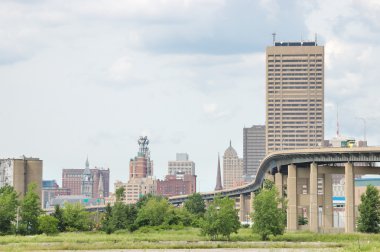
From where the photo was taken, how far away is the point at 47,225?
170 m

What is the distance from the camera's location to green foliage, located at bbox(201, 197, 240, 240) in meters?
155

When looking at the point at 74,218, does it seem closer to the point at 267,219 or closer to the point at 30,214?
the point at 30,214

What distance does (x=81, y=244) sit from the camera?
135m

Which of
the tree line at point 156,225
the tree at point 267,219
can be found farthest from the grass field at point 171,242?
the tree line at point 156,225

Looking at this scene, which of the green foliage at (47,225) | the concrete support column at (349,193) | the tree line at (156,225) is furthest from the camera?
the concrete support column at (349,193)

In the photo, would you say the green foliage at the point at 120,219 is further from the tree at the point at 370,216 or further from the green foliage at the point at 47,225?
the tree at the point at 370,216

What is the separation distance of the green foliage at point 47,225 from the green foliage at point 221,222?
26.3 m

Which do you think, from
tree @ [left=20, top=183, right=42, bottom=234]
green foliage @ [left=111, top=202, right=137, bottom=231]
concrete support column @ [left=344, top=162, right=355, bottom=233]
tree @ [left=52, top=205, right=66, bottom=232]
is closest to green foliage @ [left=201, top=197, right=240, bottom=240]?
tree @ [left=20, top=183, right=42, bottom=234]

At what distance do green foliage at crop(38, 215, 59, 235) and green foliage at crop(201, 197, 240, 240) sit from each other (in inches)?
1036

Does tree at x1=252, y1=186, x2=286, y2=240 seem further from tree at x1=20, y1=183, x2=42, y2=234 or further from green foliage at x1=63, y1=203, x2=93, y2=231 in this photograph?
green foliage at x1=63, y1=203, x2=93, y2=231

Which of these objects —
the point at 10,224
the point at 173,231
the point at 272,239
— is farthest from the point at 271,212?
the point at 10,224

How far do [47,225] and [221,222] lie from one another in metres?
31.0

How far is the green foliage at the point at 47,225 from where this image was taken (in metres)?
170

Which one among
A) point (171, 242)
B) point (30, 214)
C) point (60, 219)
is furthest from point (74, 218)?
point (171, 242)
